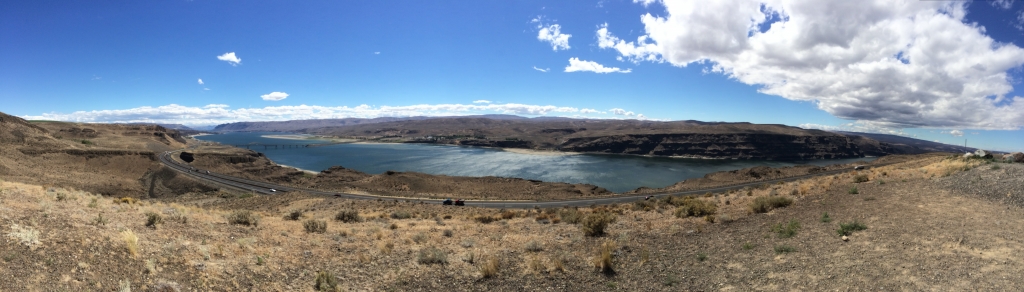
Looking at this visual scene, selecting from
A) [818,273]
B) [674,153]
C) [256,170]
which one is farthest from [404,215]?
[674,153]

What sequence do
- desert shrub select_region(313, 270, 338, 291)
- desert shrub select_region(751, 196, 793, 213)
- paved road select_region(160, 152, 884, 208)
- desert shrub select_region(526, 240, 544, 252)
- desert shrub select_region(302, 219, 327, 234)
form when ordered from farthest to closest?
paved road select_region(160, 152, 884, 208)
desert shrub select_region(751, 196, 793, 213)
desert shrub select_region(302, 219, 327, 234)
desert shrub select_region(526, 240, 544, 252)
desert shrub select_region(313, 270, 338, 291)

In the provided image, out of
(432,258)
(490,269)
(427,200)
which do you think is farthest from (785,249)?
(427,200)

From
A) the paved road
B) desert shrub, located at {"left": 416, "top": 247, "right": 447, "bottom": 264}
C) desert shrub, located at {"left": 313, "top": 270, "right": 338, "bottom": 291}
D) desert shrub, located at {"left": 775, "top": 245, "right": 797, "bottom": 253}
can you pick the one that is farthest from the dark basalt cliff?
desert shrub, located at {"left": 313, "top": 270, "right": 338, "bottom": 291}

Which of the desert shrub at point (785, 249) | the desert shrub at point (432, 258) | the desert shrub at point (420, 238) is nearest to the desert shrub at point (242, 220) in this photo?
the desert shrub at point (420, 238)

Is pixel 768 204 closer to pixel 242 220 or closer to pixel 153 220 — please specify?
pixel 242 220

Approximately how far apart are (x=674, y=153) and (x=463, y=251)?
476 ft

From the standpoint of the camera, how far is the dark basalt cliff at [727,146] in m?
142

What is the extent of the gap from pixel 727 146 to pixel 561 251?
155 m

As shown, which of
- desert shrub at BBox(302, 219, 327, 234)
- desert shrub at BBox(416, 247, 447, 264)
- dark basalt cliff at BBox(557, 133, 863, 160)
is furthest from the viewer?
dark basalt cliff at BBox(557, 133, 863, 160)

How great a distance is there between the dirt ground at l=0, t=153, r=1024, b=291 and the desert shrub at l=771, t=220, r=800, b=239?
17 cm

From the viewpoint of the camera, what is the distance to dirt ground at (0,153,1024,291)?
7320 millimetres

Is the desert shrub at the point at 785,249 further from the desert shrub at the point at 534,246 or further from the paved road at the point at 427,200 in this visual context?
the paved road at the point at 427,200

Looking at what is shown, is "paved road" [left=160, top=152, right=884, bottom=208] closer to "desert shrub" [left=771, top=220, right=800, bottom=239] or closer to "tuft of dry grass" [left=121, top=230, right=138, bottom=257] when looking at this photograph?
"desert shrub" [left=771, top=220, right=800, bottom=239]

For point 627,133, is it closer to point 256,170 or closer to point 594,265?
point 256,170
